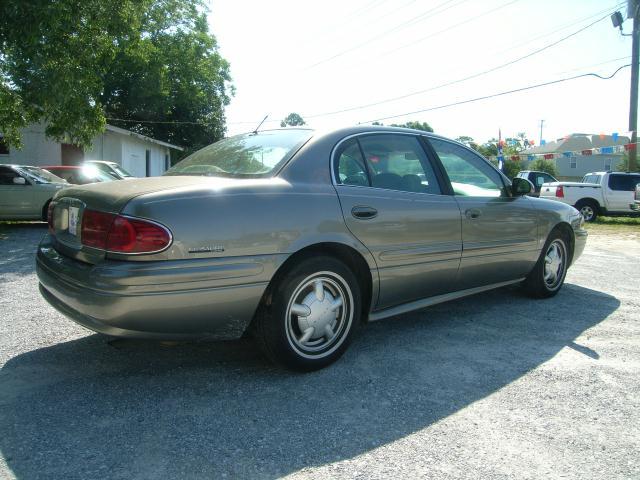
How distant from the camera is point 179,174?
3.54 meters

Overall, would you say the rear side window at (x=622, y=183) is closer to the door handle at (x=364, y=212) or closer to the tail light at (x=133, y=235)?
the door handle at (x=364, y=212)

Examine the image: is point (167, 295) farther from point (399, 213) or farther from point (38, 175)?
point (38, 175)

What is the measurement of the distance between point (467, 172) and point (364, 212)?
56.5 inches

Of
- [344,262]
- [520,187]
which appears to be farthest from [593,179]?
[344,262]

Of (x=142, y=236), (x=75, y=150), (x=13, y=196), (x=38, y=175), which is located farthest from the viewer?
(x=75, y=150)

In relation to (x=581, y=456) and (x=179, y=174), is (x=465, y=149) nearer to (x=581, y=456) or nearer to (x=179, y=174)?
(x=179, y=174)

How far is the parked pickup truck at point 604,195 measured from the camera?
1683 centimetres

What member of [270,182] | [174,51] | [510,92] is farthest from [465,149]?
[174,51]

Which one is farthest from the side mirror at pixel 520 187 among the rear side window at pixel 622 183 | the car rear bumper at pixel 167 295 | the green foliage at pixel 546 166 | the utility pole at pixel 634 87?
the green foliage at pixel 546 166

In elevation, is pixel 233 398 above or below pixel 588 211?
below

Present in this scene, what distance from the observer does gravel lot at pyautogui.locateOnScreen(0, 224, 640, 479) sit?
2236mm

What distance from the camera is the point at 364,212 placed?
3.34 metres

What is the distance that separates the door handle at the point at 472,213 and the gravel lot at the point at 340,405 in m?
0.89

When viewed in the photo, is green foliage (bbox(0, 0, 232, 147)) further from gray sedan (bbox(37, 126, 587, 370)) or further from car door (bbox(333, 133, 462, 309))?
car door (bbox(333, 133, 462, 309))
